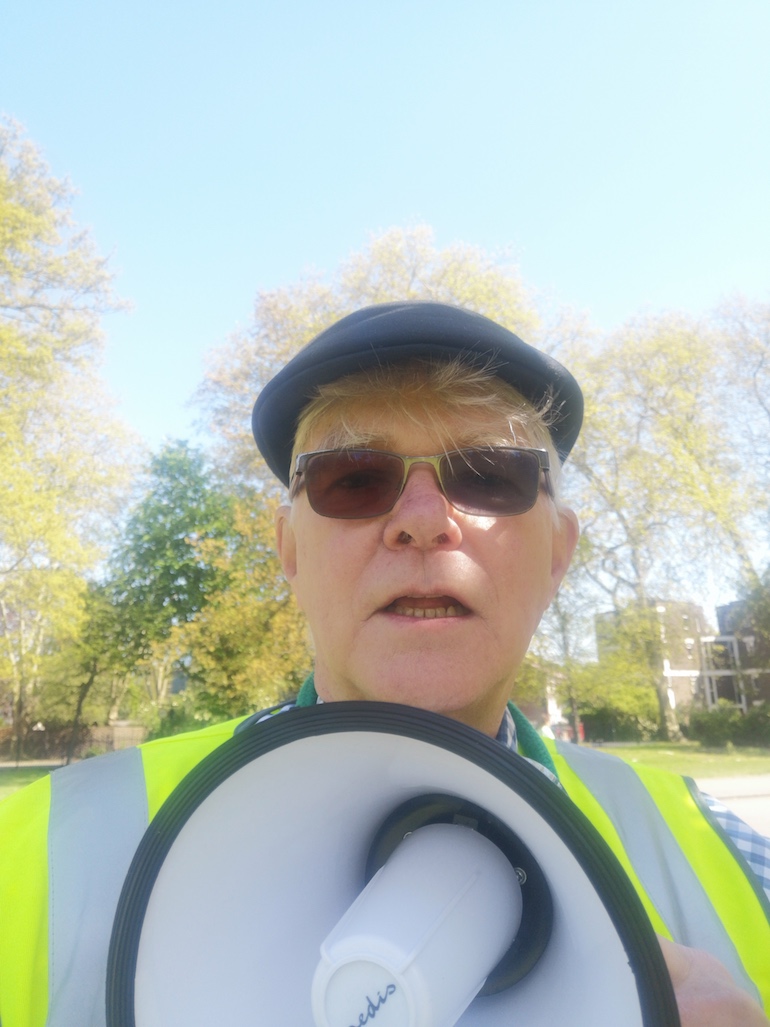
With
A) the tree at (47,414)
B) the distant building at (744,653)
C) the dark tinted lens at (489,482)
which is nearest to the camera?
the dark tinted lens at (489,482)

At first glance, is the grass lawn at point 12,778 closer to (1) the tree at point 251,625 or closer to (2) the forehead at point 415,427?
(1) the tree at point 251,625

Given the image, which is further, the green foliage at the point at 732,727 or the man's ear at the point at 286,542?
the green foliage at the point at 732,727

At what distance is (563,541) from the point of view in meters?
1.67

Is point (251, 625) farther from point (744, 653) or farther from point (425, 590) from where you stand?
point (744, 653)

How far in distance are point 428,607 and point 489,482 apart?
0.26 m

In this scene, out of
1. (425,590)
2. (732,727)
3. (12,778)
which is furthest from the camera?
(732,727)

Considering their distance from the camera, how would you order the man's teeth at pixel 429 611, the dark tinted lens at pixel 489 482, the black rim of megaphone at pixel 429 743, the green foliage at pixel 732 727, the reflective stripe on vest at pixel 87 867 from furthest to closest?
the green foliage at pixel 732 727, the dark tinted lens at pixel 489 482, the man's teeth at pixel 429 611, the reflective stripe on vest at pixel 87 867, the black rim of megaphone at pixel 429 743

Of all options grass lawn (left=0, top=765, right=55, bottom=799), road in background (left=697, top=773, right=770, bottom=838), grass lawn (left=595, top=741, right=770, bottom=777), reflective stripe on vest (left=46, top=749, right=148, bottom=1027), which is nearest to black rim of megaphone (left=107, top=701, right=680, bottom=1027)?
reflective stripe on vest (left=46, top=749, right=148, bottom=1027)

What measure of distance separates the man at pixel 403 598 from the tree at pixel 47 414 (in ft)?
52.6

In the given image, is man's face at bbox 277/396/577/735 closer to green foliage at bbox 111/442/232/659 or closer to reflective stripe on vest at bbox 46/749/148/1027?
reflective stripe on vest at bbox 46/749/148/1027

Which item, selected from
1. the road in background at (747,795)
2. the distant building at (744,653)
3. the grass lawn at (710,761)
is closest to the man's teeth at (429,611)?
the road in background at (747,795)

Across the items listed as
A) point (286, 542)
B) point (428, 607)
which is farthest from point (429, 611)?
point (286, 542)

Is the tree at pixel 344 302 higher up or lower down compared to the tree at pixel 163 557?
higher up

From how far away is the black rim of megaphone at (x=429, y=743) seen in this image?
Answer: 708 mm
